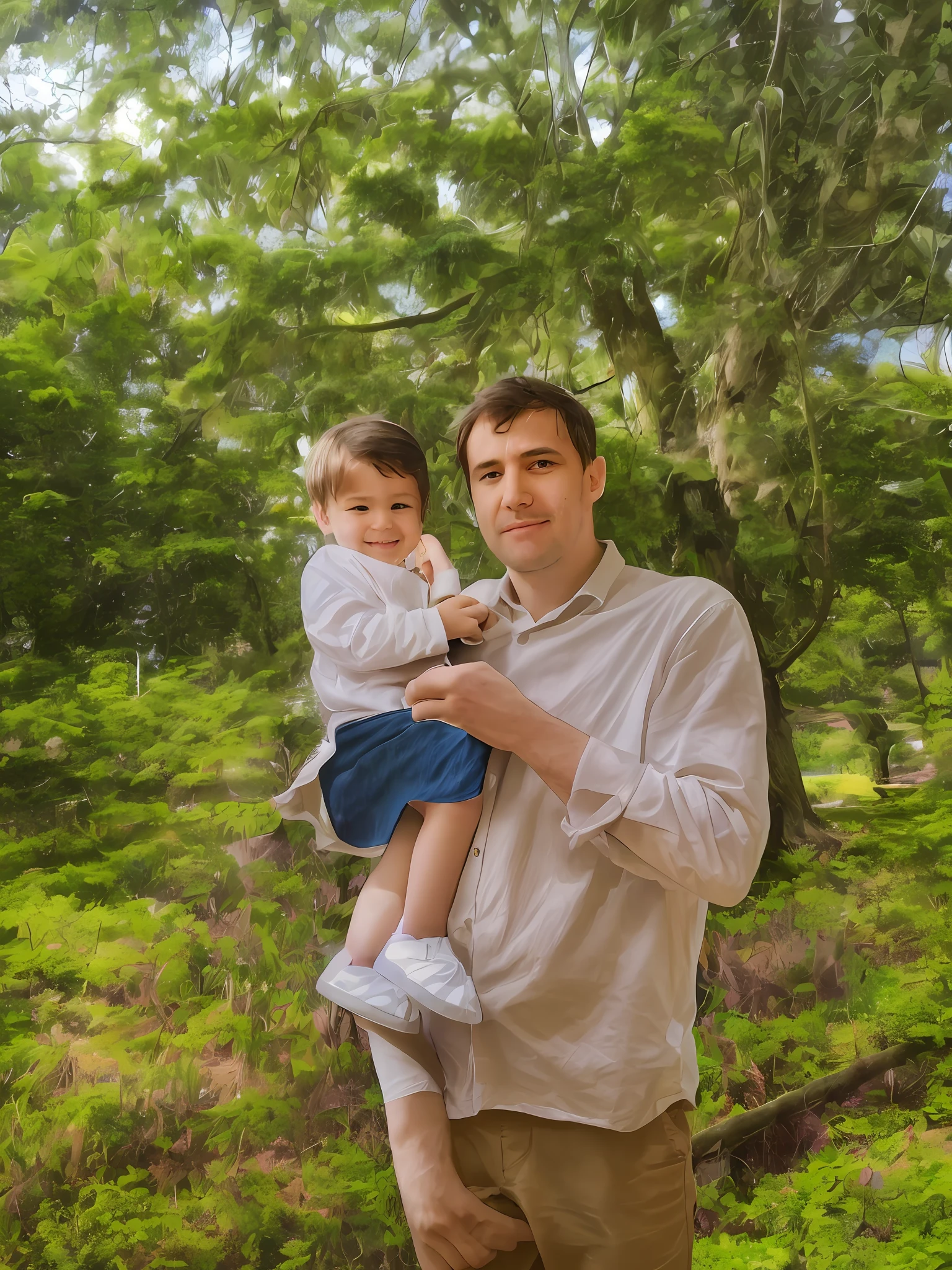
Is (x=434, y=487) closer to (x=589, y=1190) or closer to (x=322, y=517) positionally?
(x=322, y=517)

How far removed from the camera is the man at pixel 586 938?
1.43m

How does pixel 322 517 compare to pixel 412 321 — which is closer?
pixel 322 517

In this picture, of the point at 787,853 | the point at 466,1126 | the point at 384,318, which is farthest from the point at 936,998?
the point at 384,318

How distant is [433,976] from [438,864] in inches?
7.4

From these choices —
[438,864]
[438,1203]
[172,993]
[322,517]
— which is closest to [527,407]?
[322,517]

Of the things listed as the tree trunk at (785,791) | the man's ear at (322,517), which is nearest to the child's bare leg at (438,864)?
the man's ear at (322,517)

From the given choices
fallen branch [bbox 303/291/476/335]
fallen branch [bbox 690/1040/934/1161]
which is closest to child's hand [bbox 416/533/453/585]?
fallen branch [bbox 303/291/476/335]

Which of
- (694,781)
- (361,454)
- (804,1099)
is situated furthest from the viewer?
(804,1099)

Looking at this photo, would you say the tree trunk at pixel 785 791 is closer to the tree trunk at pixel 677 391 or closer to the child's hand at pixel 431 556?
the tree trunk at pixel 677 391

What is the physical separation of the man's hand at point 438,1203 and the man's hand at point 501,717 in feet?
1.95

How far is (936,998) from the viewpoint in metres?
2.21

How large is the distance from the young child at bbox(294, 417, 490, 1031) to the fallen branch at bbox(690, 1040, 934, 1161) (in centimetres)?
110

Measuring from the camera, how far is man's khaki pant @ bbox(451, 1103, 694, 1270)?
1.44 meters

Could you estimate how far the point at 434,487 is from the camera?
7.66 feet
